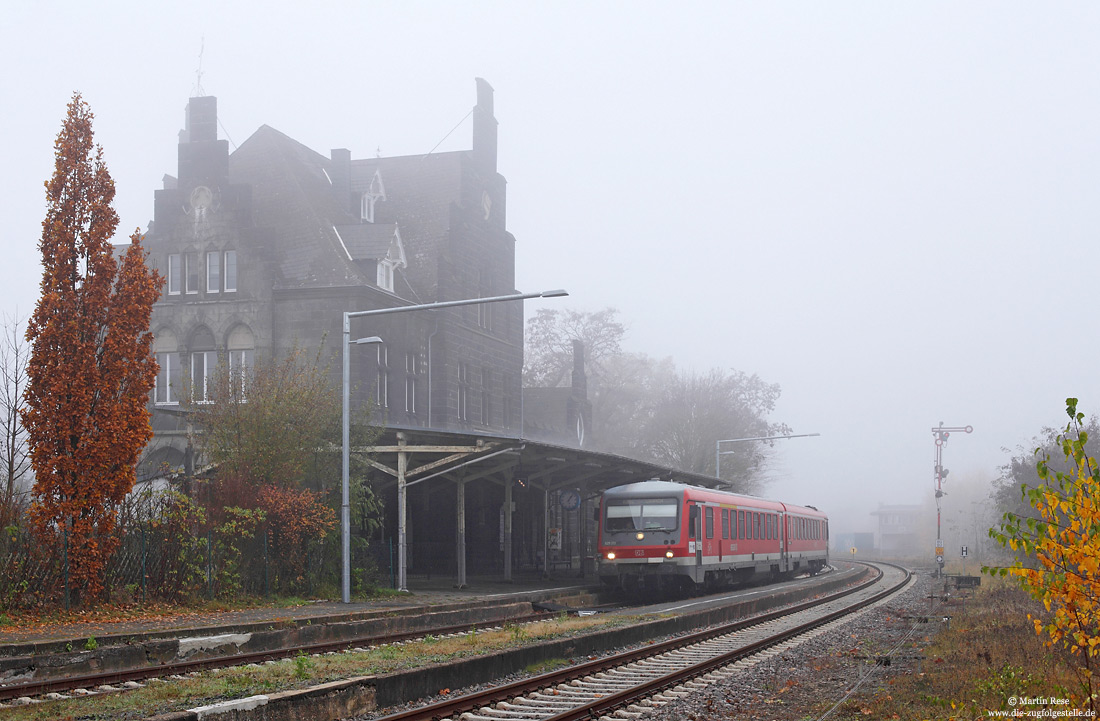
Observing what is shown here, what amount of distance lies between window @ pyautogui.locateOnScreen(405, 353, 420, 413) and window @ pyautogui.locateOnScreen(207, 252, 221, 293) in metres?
7.47

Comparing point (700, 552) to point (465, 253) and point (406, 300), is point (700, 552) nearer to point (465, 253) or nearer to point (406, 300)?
point (406, 300)

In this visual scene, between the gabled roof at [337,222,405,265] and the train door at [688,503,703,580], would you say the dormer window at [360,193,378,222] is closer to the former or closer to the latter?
the gabled roof at [337,222,405,265]

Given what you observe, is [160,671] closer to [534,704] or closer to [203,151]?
[534,704]

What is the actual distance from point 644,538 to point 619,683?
15.2 meters

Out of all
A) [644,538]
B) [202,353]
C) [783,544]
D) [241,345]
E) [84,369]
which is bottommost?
[783,544]

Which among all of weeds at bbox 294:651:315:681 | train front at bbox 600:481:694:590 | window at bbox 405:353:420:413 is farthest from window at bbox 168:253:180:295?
weeds at bbox 294:651:315:681

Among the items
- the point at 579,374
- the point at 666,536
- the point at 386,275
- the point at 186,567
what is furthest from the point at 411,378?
the point at 579,374

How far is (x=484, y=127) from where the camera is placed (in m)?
51.3

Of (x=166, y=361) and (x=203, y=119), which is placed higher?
(x=203, y=119)

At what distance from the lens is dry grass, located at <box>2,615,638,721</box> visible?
1034 centimetres

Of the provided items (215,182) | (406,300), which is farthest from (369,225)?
(215,182)

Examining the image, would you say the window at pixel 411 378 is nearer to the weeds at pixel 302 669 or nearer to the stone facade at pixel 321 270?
the stone facade at pixel 321 270

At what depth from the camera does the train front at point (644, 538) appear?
27.7 meters

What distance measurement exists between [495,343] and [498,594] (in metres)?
24.3
